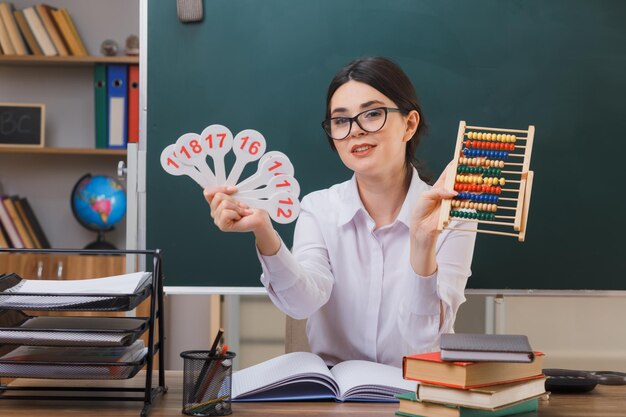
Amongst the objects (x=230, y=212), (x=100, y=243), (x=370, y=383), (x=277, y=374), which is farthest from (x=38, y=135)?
(x=370, y=383)

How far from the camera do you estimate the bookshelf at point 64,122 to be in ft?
13.9

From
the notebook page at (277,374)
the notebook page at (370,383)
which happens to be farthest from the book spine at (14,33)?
the notebook page at (370,383)

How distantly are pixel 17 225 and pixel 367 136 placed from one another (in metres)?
2.52

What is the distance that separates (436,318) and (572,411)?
1.52ft

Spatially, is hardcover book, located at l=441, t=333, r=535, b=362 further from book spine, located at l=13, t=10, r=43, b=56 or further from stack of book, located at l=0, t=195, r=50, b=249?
book spine, located at l=13, t=10, r=43, b=56

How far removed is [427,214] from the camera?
1.69 m

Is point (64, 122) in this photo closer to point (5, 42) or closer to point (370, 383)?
point (5, 42)

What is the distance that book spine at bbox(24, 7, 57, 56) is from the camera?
13.0 feet

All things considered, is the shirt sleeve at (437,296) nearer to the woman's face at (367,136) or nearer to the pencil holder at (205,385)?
the woman's face at (367,136)

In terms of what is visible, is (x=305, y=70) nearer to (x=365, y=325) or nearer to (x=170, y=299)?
(x=365, y=325)

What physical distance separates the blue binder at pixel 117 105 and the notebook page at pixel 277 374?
261 centimetres

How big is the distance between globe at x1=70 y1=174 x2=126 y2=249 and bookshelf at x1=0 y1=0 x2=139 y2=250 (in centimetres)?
16

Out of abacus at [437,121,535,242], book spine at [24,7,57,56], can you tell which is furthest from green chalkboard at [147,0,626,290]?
book spine at [24,7,57,56]

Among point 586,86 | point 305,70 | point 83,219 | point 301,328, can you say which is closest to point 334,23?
point 305,70
